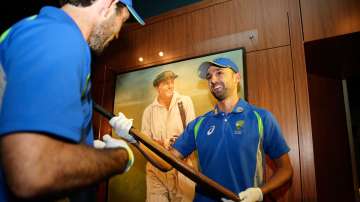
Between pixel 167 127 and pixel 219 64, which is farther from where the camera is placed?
pixel 167 127

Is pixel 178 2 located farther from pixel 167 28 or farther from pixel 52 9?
pixel 52 9

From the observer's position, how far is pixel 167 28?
8.32 feet

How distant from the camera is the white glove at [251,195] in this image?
164 centimetres

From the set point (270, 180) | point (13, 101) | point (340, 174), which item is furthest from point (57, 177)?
point (340, 174)

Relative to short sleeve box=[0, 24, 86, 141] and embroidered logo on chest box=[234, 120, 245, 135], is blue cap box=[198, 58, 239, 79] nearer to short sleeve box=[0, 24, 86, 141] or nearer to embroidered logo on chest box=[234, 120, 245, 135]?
embroidered logo on chest box=[234, 120, 245, 135]

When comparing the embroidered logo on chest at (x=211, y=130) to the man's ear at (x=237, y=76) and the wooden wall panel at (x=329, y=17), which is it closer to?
the man's ear at (x=237, y=76)

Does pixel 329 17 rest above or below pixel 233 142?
above

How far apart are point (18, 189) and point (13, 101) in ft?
0.60

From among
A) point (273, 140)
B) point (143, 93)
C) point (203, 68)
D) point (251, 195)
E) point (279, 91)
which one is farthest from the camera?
point (143, 93)

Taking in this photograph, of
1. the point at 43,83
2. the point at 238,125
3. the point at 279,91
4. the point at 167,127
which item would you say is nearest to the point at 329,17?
the point at 279,91

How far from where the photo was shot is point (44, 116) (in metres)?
0.61

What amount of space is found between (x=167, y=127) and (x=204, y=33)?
80cm

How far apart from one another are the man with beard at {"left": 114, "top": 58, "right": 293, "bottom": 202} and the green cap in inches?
11.7

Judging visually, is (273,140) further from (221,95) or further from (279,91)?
(221,95)
